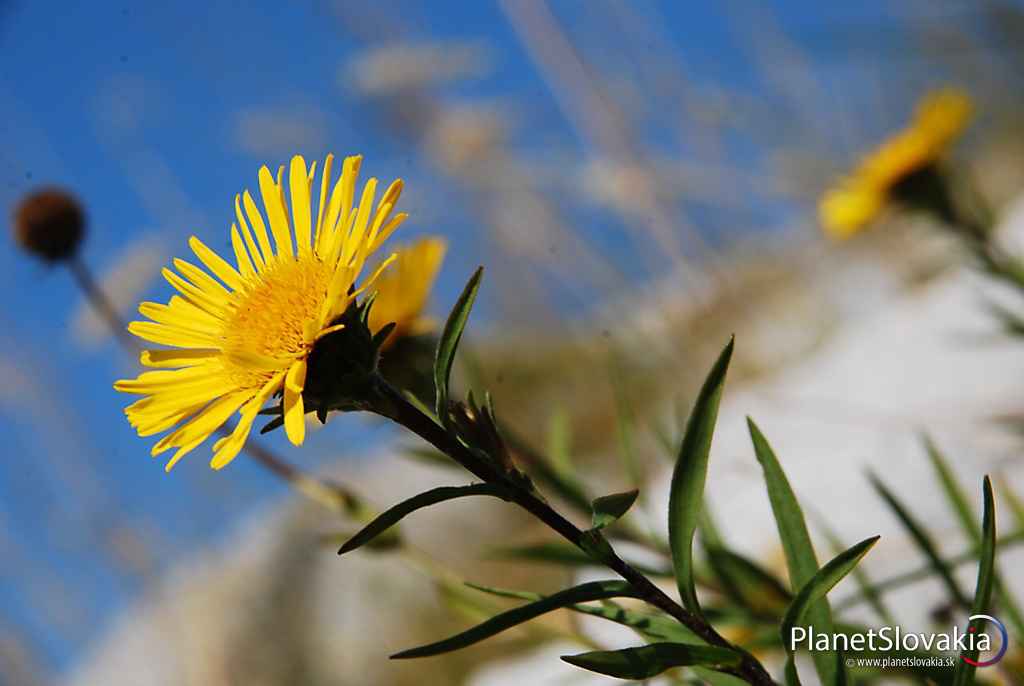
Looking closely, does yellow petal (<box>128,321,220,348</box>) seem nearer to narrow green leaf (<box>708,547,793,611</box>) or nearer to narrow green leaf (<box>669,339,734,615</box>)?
narrow green leaf (<box>669,339,734,615</box>)

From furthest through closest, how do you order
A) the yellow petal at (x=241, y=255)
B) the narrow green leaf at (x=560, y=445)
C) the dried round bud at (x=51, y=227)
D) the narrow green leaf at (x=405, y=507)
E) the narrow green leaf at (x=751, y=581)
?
the dried round bud at (x=51, y=227) → the narrow green leaf at (x=560, y=445) → the narrow green leaf at (x=751, y=581) → the yellow petal at (x=241, y=255) → the narrow green leaf at (x=405, y=507)

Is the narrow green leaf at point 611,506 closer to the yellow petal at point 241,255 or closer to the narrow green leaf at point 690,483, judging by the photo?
the narrow green leaf at point 690,483

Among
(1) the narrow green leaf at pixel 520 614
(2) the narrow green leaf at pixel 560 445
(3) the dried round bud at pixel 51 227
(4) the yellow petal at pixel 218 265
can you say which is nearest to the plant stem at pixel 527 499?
(1) the narrow green leaf at pixel 520 614

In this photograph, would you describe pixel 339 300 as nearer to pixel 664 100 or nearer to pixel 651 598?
pixel 651 598

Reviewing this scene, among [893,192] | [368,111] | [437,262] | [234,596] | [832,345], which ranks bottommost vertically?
[832,345]

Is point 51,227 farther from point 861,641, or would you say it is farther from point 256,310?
point 861,641

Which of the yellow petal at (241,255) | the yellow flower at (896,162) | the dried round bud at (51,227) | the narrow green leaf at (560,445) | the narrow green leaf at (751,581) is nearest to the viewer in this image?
the yellow petal at (241,255)

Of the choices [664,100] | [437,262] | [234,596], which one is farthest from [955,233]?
[234,596]

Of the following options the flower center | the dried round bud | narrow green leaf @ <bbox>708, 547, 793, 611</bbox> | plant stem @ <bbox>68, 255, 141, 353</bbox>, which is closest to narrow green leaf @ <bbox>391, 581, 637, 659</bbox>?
the flower center
